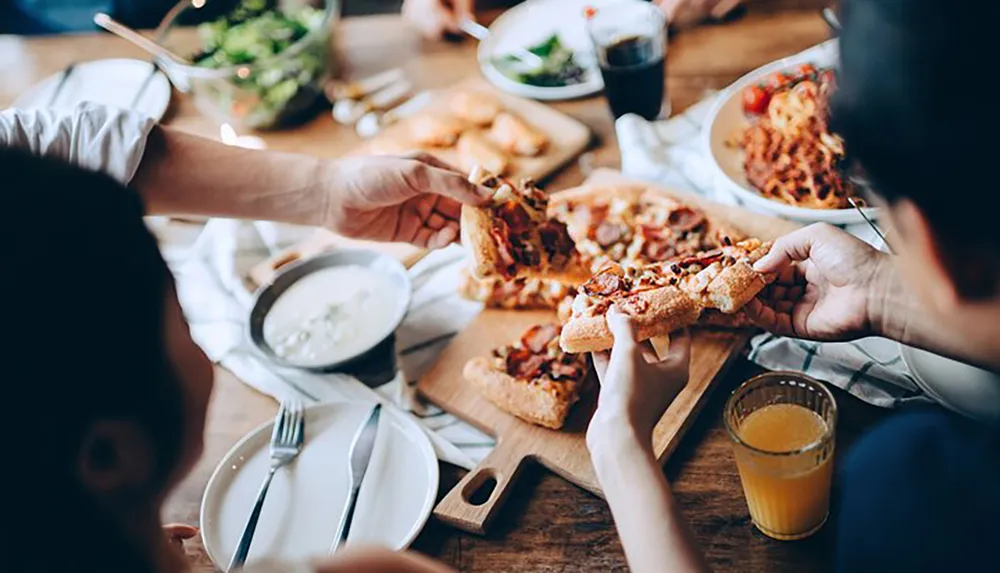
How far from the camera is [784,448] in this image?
1.79 meters

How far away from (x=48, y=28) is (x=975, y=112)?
13.5 ft

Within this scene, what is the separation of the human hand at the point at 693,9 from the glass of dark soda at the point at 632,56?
0.28 metres

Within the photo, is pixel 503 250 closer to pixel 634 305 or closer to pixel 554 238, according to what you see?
pixel 554 238

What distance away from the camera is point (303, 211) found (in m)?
2.52

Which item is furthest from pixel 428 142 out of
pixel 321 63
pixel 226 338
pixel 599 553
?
pixel 599 553

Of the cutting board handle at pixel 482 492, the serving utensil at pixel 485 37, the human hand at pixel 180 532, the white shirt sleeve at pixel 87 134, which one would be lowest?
the human hand at pixel 180 532

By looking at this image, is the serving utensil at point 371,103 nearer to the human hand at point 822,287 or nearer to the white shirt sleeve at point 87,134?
the white shirt sleeve at point 87,134

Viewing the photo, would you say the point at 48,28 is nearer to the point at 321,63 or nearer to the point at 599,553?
the point at 321,63

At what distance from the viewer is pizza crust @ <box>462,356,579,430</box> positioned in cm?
205

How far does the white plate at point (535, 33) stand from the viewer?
3.17m

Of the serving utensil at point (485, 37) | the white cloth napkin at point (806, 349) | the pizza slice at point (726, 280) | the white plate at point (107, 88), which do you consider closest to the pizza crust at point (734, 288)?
the pizza slice at point (726, 280)

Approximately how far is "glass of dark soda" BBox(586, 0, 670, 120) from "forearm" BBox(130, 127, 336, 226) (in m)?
0.89

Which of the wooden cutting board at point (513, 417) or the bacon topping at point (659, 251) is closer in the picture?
the wooden cutting board at point (513, 417)

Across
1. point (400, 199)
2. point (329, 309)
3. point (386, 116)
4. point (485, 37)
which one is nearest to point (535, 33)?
point (485, 37)
